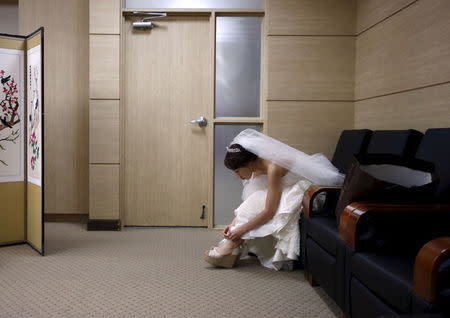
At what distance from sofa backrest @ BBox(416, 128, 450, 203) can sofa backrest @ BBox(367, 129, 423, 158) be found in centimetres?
15

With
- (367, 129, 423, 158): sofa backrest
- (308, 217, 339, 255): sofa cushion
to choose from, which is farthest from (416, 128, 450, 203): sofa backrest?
(308, 217, 339, 255): sofa cushion

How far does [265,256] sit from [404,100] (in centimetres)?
161

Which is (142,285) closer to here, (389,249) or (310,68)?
(389,249)

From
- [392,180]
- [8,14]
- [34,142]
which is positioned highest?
[8,14]

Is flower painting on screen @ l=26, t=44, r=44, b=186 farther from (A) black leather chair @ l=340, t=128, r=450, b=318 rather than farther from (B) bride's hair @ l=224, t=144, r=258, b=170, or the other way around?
(A) black leather chair @ l=340, t=128, r=450, b=318

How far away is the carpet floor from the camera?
97.7 inches

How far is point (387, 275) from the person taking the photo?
1.67 meters

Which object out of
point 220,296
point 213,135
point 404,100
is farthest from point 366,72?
point 220,296

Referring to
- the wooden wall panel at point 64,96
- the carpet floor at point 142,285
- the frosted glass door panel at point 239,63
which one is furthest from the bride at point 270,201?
the wooden wall panel at point 64,96

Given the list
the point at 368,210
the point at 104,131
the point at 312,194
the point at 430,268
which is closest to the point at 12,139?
the point at 104,131

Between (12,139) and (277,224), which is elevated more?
(12,139)

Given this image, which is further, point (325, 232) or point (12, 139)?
point (12, 139)

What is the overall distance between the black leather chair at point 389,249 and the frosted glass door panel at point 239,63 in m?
2.59

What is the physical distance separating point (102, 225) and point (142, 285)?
1.88 m
